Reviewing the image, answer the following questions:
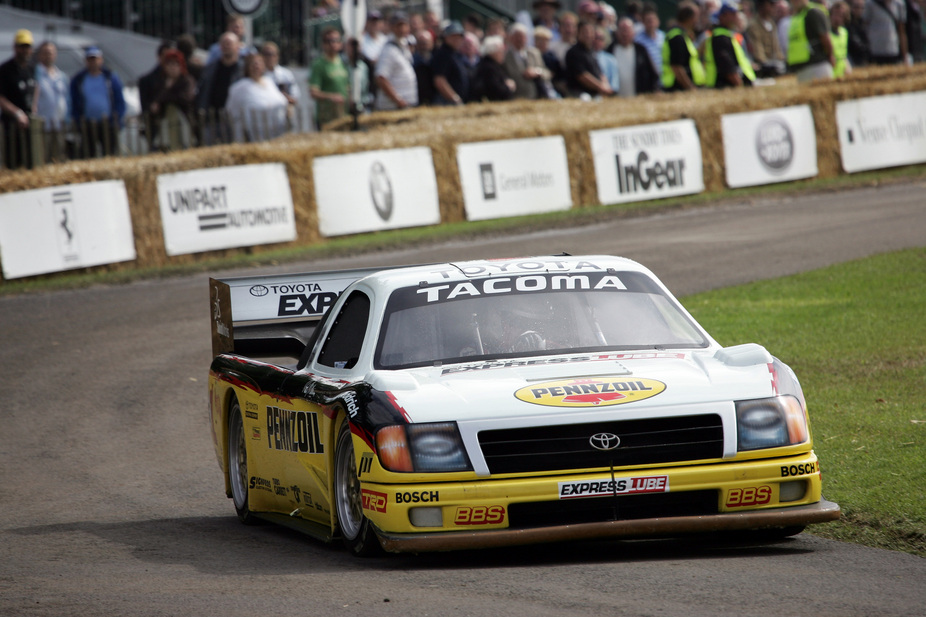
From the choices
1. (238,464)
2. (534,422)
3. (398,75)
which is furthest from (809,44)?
(534,422)

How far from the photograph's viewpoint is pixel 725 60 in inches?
936

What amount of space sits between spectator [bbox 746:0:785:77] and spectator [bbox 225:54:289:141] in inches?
375

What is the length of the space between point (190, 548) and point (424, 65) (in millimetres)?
17918

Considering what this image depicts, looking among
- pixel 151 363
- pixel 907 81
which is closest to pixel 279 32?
pixel 907 81

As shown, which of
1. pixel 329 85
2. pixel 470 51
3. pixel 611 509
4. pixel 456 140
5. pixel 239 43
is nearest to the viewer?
pixel 611 509

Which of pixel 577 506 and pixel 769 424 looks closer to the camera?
pixel 577 506

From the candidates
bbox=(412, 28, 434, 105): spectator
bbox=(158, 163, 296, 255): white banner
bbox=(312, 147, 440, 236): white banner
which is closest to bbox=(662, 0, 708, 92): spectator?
Answer: bbox=(412, 28, 434, 105): spectator

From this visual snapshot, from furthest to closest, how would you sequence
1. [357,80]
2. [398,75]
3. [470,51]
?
[470,51] → [398,75] → [357,80]

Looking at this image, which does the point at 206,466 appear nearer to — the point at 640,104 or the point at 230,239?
the point at 230,239

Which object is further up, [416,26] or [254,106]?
[416,26]

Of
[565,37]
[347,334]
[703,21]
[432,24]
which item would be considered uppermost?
[432,24]

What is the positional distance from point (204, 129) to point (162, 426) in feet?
36.6

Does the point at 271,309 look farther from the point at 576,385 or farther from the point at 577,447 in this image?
the point at 577,447

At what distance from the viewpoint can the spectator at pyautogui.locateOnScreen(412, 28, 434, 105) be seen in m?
23.8
